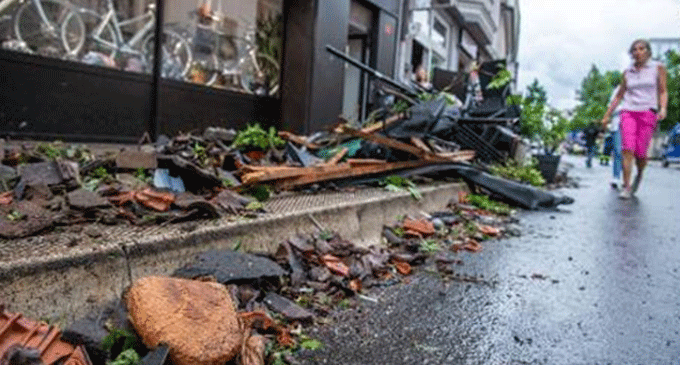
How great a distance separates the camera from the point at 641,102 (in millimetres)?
7793

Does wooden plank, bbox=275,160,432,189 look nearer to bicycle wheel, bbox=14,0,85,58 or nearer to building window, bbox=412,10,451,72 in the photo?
bicycle wheel, bbox=14,0,85,58

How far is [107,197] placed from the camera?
2.84 metres

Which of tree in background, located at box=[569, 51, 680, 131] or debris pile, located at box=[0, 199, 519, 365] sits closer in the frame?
debris pile, located at box=[0, 199, 519, 365]

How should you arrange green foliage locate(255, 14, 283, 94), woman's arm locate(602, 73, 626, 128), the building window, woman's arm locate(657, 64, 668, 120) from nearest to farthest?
woman's arm locate(657, 64, 668, 120) < woman's arm locate(602, 73, 626, 128) < green foliage locate(255, 14, 283, 94) < the building window

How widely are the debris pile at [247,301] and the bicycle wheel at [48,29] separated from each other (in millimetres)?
3858

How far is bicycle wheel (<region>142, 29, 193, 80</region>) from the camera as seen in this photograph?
6754 millimetres

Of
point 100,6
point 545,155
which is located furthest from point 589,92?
point 100,6

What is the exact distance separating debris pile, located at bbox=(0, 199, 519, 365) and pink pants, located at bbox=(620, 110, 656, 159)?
499cm

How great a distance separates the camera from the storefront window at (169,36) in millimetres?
5672

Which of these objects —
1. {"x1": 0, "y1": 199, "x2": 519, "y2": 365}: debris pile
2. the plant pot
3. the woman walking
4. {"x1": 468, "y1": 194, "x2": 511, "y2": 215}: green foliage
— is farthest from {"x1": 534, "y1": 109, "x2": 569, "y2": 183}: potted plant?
{"x1": 0, "y1": 199, "x2": 519, "y2": 365}: debris pile

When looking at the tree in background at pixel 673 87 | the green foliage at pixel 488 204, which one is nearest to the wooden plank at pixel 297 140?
the green foliage at pixel 488 204

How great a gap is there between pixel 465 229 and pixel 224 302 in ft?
9.99

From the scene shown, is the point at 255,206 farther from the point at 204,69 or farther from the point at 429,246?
the point at 204,69

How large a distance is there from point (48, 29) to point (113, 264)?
4.54 meters
